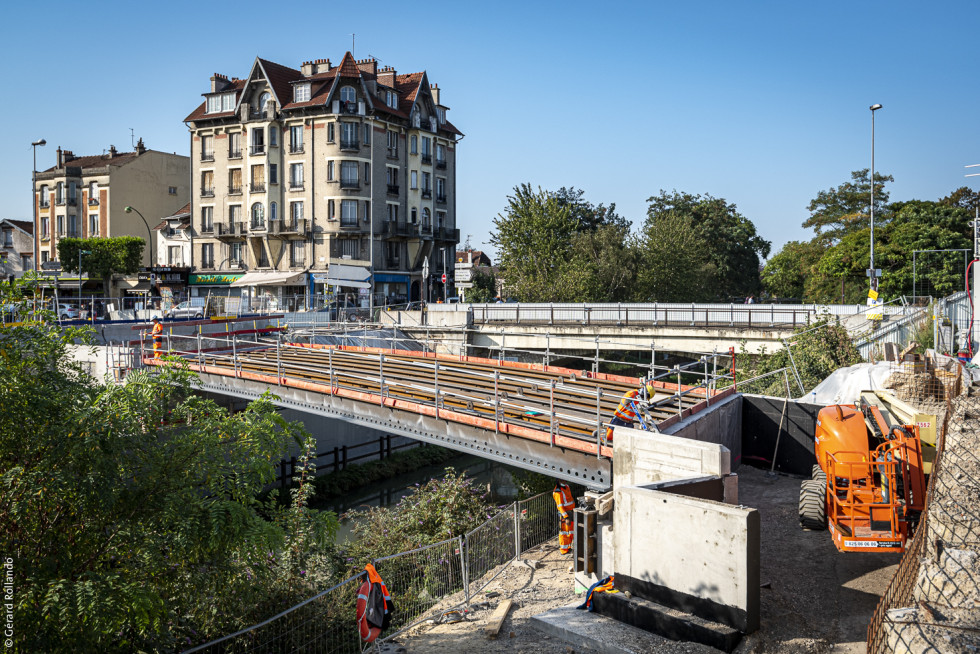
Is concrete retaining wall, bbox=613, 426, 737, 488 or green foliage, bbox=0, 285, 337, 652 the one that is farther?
concrete retaining wall, bbox=613, 426, 737, 488

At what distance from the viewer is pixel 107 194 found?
68125mm

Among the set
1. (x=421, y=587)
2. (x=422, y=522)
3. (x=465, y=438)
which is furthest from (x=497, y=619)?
(x=422, y=522)

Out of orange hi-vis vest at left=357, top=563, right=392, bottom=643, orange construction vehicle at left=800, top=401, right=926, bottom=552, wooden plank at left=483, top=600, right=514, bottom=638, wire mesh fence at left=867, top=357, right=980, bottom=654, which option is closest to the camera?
wire mesh fence at left=867, top=357, right=980, bottom=654

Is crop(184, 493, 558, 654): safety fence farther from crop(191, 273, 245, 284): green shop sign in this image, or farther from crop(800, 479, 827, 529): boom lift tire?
crop(191, 273, 245, 284): green shop sign

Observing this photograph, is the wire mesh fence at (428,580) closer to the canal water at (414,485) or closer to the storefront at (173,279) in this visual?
the canal water at (414,485)

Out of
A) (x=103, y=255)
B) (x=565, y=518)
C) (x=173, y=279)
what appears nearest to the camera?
(x=565, y=518)

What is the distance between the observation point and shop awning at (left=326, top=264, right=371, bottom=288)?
4272cm

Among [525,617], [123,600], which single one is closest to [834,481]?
[525,617]

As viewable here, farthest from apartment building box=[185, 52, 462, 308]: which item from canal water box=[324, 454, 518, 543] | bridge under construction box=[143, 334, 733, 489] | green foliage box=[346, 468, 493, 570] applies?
green foliage box=[346, 468, 493, 570]

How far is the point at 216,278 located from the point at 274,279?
853cm

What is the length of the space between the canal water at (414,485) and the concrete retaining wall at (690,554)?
1426 centimetres

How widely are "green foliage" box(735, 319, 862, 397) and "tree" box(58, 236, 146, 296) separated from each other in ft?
181

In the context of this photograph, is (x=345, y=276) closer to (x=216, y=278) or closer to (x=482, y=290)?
(x=482, y=290)

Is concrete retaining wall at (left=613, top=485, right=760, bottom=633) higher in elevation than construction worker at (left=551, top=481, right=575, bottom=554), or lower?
higher
